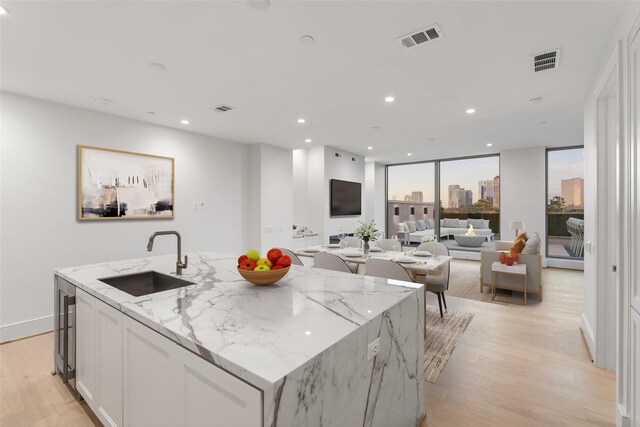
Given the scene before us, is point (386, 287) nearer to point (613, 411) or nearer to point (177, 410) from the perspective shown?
point (177, 410)

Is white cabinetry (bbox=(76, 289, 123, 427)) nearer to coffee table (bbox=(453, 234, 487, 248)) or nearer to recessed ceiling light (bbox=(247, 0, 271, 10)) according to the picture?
recessed ceiling light (bbox=(247, 0, 271, 10))

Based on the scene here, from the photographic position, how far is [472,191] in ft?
26.7

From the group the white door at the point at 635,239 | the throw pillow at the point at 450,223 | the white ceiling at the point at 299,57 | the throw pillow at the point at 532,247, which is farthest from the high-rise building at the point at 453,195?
the white door at the point at 635,239

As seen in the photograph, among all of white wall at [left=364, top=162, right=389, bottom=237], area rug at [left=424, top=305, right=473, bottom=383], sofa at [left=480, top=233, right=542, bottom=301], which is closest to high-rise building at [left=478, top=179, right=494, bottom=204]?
white wall at [left=364, top=162, right=389, bottom=237]

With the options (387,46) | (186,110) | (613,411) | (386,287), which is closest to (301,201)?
(186,110)

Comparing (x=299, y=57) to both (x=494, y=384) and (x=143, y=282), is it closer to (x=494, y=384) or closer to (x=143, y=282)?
(x=143, y=282)

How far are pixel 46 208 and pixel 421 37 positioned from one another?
4.10 metres

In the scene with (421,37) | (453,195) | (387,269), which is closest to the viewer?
(421,37)

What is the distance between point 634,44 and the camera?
1.58m

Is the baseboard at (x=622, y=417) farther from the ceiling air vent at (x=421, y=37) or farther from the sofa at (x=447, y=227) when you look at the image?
the sofa at (x=447, y=227)

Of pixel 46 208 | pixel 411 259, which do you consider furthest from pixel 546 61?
pixel 46 208

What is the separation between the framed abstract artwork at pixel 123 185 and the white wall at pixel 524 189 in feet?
23.7

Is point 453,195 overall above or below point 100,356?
above

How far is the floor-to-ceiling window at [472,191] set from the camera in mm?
7758
